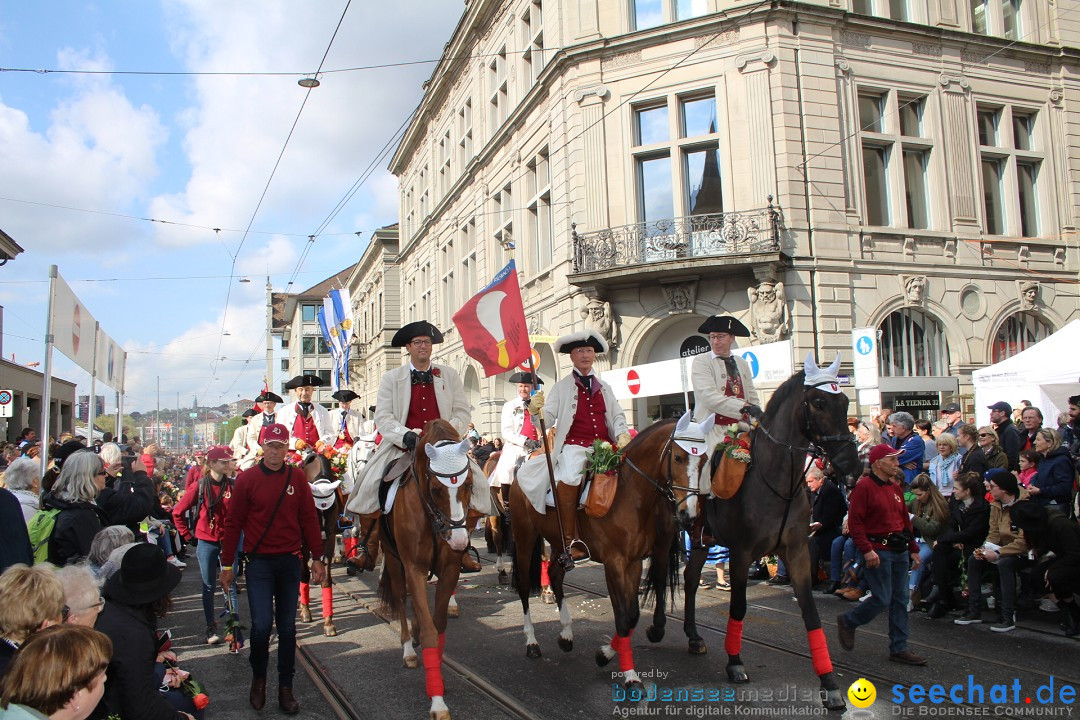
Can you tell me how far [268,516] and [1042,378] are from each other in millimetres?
13571

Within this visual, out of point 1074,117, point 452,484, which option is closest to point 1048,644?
point 452,484

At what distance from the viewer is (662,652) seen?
7.32 m

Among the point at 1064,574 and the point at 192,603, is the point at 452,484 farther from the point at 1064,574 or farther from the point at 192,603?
the point at 192,603

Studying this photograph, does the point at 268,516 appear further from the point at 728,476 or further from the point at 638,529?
the point at 728,476

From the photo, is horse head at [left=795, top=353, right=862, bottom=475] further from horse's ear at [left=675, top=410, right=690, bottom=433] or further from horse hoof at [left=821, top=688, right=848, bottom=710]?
horse hoof at [left=821, top=688, right=848, bottom=710]

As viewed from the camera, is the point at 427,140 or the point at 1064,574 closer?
the point at 1064,574

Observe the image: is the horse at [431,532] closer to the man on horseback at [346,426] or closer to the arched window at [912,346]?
the man on horseback at [346,426]

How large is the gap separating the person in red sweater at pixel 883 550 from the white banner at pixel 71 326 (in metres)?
9.35

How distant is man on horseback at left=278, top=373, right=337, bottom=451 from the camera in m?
11.7

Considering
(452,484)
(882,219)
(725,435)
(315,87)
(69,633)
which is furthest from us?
(882,219)

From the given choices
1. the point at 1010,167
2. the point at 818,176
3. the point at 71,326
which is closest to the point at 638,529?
the point at 71,326

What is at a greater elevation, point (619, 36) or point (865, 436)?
point (619, 36)

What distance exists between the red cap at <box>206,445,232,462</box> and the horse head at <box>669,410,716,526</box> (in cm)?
561

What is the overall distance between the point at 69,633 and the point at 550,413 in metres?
5.09
